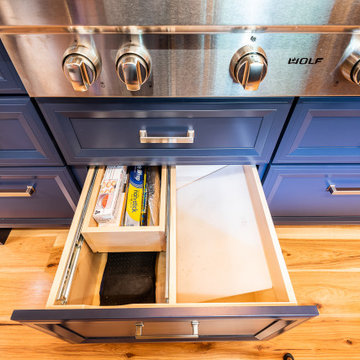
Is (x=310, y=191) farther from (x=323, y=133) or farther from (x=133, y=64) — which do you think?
(x=133, y=64)

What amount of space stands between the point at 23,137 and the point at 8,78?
0.56 ft

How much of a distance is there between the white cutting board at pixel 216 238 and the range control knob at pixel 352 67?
1.57 ft

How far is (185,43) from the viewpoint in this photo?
45 centimetres

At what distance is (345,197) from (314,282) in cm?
35

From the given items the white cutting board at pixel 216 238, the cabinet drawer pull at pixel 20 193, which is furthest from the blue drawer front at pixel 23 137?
the white cutting board at pixel 216 238

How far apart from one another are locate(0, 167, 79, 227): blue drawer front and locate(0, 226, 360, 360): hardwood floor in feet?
0.48

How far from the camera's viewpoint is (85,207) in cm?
69

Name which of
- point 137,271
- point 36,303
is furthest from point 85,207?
point 36,303

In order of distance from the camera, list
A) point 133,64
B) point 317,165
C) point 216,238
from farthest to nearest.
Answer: point 216,238 < point 317,165 < point 133,64

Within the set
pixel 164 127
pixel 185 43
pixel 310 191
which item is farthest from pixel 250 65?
pixel 310 191

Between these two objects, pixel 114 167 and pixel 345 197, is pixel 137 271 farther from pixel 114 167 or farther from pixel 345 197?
pixel 345 197

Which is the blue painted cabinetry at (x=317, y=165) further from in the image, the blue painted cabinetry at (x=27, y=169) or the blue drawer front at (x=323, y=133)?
the blue painted cabinetry at (x=27, y=169)

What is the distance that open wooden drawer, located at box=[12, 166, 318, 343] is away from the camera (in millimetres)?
471

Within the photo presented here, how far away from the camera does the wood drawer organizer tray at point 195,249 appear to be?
2.03 feet
